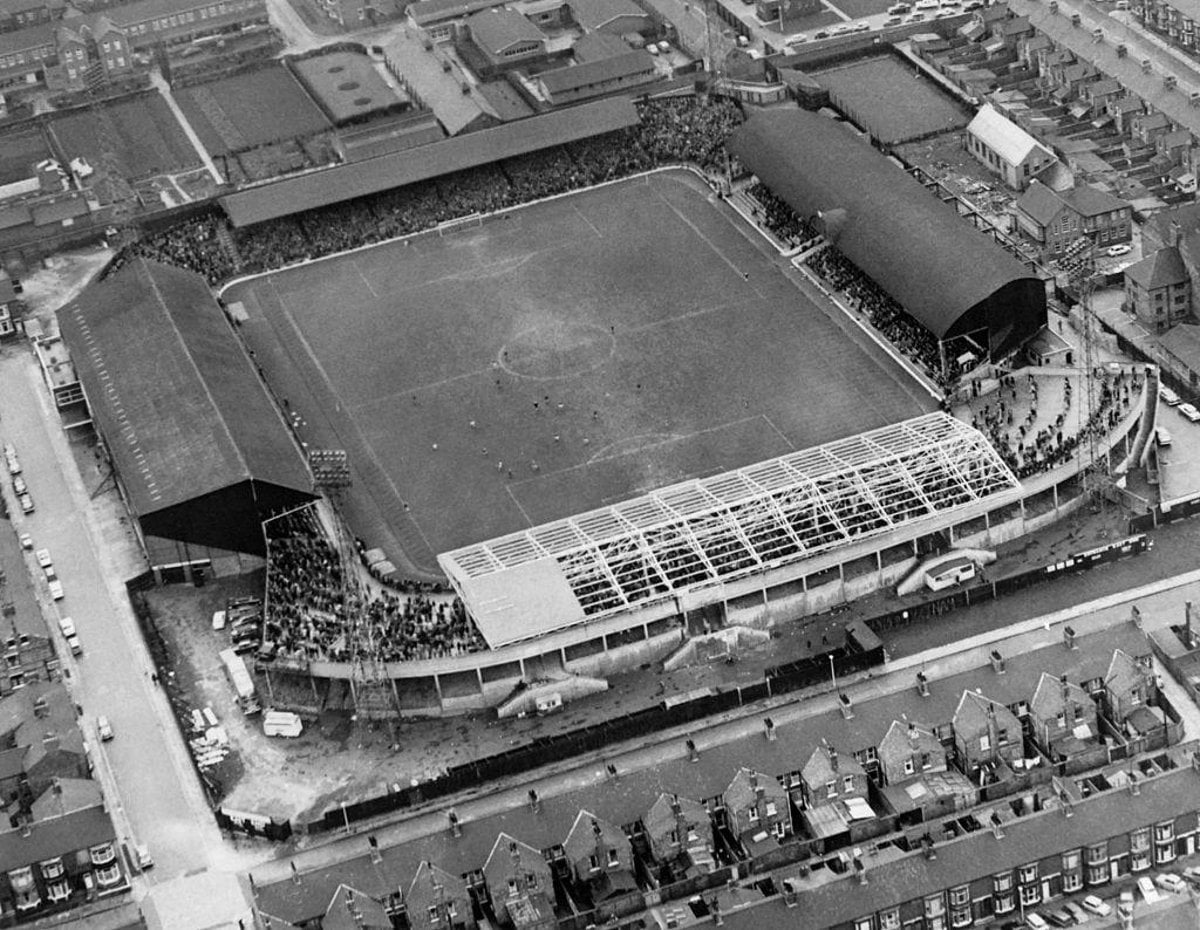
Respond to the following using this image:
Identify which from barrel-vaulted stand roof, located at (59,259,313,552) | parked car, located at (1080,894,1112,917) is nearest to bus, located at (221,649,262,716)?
barrel-vaulted stand roof, located at (59,259,313,552)

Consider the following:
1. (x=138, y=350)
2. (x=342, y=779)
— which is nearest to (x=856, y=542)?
(x=342, y=779)

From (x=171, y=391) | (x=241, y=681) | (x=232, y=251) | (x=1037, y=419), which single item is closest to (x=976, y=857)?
(x=1037, y=419)

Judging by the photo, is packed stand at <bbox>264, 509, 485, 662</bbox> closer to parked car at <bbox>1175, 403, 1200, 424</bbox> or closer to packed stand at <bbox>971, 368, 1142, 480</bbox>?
packed stand at <bbox>971, 368, 1142, 480</bbox>

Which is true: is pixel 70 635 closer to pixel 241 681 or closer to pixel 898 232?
pixel 241 681

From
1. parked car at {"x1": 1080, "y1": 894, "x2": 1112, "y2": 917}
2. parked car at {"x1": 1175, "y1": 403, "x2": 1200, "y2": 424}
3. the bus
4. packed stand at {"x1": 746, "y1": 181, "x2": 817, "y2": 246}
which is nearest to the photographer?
parked car at {"x1": 1080, "y1": 894, "x2": 1112, "y2": 917}

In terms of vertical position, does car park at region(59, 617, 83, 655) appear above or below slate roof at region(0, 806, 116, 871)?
above

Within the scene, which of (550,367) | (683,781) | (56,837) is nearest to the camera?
(683,781)

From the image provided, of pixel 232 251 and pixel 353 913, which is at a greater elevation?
pixel 232 251
